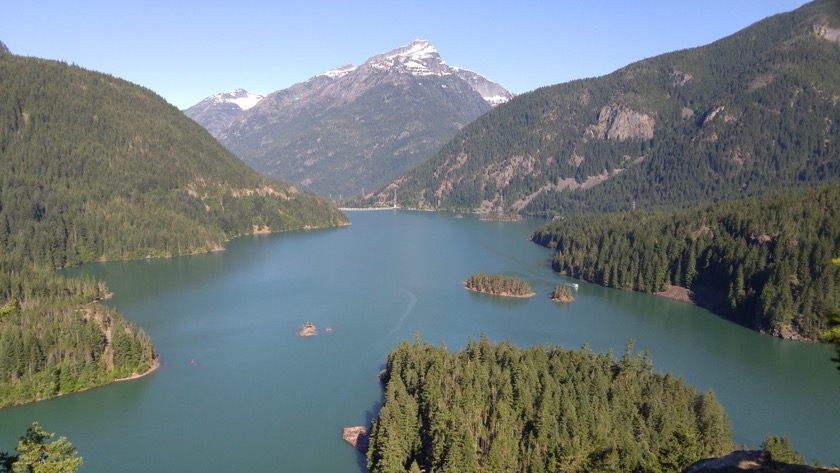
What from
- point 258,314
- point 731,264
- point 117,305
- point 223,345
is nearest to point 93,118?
point 117,305

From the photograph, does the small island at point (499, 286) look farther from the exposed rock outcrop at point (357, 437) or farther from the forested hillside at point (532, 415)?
the exposed rock outcrop at point (357, 437)

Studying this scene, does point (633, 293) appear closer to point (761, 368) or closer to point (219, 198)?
point (761, 368)

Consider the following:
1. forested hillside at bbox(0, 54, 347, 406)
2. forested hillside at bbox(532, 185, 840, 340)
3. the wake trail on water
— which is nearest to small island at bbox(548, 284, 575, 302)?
forested hillside at bbox(532, 185, 840, 340)

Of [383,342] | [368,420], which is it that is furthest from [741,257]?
[368,420]

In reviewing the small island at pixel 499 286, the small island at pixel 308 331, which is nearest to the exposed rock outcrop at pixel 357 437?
the small island at pixel 308 331

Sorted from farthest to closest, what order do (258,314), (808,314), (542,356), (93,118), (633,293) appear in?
(93,118), (633,293), (258,314), (808,314), (542,356)
